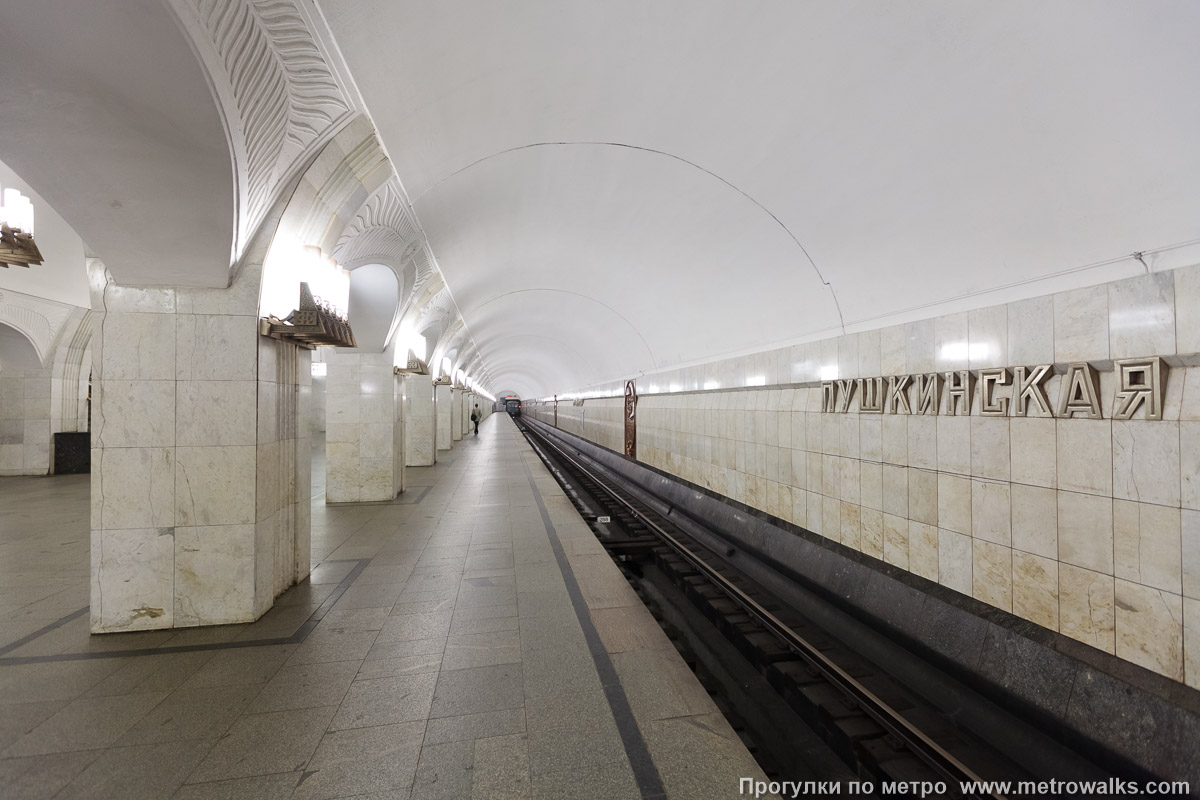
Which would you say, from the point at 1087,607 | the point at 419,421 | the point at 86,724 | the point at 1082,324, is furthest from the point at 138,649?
the point at 419,421

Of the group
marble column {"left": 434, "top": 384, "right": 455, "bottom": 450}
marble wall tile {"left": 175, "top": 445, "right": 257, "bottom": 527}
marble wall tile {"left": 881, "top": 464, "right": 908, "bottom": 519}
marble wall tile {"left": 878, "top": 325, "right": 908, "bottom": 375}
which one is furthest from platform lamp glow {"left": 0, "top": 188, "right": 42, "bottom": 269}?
marble column {"left": 434, "top": 384, "right": 455, "bottom": 450}

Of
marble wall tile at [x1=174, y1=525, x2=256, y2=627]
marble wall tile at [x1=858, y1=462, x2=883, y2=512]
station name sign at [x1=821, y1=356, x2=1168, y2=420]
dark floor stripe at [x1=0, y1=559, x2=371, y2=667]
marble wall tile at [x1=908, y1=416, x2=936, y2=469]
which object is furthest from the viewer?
marble wall tile at [x1=858, y1=462, x2=883, y2=512]

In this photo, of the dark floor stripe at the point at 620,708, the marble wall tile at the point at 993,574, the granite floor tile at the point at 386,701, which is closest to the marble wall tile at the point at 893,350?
the marble wall tile at the point at 993,574

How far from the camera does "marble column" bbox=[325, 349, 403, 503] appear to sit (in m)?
8.18

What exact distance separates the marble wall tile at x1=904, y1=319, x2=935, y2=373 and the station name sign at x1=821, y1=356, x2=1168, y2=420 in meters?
0.08

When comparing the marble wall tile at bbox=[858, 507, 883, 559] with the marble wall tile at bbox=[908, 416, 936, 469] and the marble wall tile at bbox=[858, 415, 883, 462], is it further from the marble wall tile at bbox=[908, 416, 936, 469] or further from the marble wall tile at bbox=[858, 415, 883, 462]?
the marble wall tile at bbox=[908, 416, 936, 469]

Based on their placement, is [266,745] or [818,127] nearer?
[266,745]

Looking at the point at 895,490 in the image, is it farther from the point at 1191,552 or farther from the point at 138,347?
the point at 138,347

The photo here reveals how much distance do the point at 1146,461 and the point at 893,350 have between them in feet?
6.70

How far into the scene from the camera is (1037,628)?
3398 millimetres

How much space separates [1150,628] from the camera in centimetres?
273

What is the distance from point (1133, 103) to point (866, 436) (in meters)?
3.01

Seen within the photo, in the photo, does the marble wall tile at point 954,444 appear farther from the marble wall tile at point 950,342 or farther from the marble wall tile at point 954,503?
the marble wall tile at point 950,342

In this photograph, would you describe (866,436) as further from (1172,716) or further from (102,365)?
(102,365)
